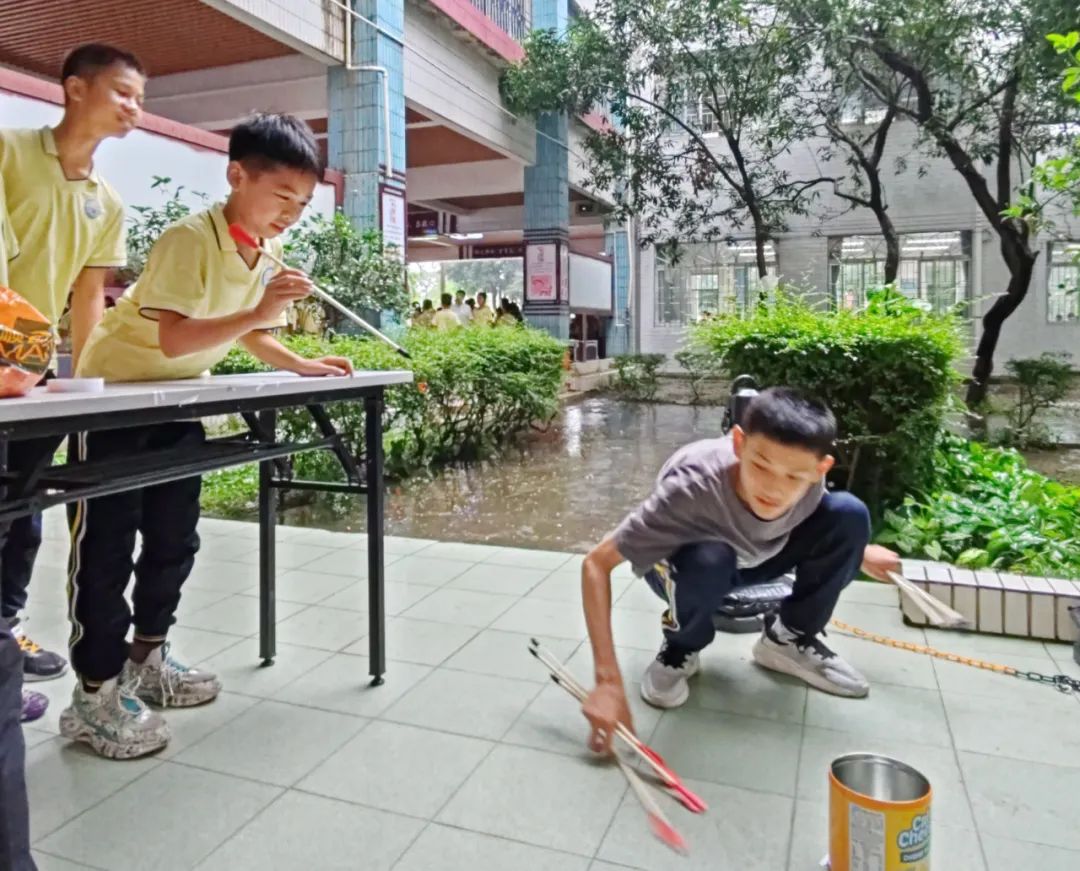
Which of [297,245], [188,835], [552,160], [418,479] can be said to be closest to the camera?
[188,835]

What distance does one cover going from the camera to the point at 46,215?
1.98 metres

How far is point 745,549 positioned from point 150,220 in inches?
209

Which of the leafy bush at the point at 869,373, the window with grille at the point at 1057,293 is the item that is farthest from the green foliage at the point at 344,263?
the window with grille at the point at 1057,293

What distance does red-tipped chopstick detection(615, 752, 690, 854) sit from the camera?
5.09 ft

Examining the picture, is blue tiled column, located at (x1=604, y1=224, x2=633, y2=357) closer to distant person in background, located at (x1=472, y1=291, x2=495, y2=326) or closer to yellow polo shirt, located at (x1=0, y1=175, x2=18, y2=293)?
distant person in background, located at (x1=472, y1=291, x2=495, y2=326)

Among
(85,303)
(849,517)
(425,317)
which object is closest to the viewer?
(849,517)

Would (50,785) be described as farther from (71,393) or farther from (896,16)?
(896,16)

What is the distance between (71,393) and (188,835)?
89 centimetres

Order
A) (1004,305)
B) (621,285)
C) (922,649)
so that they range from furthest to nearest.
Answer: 1. (621,285)
2. (1004,305)
3. (922,649)

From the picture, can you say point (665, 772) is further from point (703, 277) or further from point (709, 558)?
point (703, 277)

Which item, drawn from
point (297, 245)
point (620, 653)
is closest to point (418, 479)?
point (297, 245)

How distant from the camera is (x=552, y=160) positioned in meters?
12.1

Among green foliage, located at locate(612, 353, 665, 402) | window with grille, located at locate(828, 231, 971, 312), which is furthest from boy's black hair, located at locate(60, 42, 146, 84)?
window with grille, located at locate(828, 231, 971, 312)

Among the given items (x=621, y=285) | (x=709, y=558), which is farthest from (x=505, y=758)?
(x=621, y=285)
